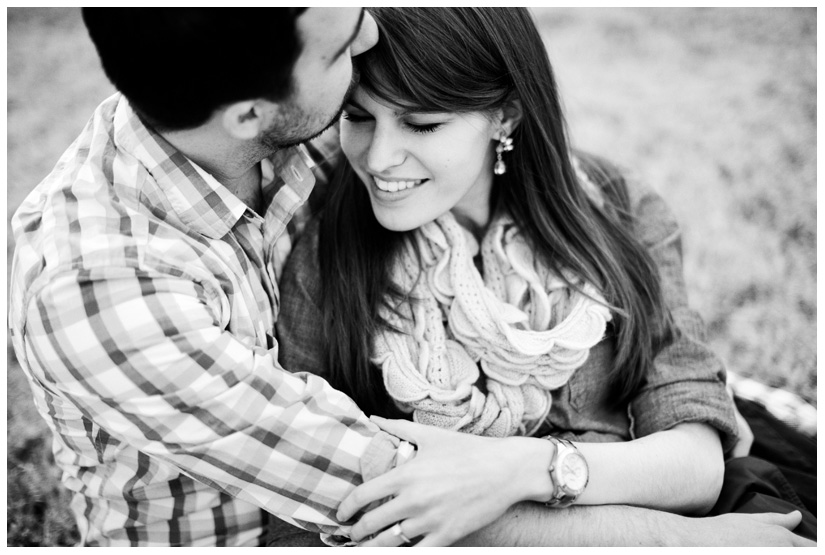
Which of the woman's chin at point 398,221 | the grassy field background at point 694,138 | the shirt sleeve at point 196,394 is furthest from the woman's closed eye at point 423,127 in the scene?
the grassy field background at point 694,138

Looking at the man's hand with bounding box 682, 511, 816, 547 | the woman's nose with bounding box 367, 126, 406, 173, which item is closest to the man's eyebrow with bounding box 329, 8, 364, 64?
the woman's nose with bounding box 367, 126, 406, 173

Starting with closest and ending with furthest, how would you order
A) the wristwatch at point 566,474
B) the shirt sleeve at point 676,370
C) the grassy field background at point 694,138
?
the wristwatch at point 566,474 → the shirt sleeve at point 676,370 → the grassy field background at point 694,138

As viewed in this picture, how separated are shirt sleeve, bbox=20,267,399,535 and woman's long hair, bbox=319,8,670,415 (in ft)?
1.02

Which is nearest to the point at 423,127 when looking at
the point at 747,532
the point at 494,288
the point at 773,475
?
the point at 494,288

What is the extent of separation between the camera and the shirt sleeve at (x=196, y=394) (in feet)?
4.13

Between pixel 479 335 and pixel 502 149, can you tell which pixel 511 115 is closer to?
pixel 502 149

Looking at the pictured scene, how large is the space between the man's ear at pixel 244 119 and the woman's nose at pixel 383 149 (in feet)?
0.98

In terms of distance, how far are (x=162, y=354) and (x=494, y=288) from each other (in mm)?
900

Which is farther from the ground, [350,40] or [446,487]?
[350,40]

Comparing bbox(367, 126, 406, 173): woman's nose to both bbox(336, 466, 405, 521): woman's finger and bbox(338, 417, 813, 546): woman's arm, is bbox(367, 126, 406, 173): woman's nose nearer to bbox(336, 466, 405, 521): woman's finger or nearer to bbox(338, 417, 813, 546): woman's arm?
bbox(338, 417, 813, 546): woman's arm

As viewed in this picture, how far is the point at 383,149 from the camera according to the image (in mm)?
1623

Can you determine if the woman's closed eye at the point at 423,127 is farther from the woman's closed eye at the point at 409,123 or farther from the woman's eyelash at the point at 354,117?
the woman's eyelash at the point at 354,117

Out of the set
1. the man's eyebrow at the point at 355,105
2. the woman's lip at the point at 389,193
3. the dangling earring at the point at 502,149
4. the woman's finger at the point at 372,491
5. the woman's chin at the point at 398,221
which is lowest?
the woman's finger at the point at 372,491

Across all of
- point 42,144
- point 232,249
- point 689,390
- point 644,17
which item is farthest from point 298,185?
point 644,17
